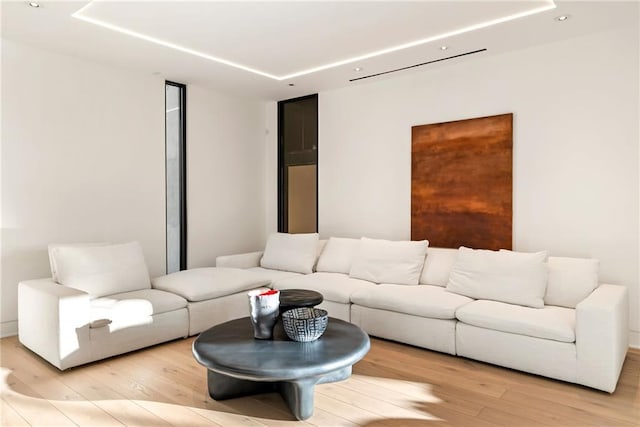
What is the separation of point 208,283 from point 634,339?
144 inches

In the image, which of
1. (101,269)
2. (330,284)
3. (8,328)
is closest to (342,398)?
(330,284)

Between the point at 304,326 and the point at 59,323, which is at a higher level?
the point at 304,326

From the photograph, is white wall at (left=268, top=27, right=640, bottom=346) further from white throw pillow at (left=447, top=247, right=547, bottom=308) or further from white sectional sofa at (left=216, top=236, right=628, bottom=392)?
white throw pillow at (left=447, top=247, right=547, bottom=308)

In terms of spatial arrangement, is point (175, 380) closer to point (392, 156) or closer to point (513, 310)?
point (513, 310)

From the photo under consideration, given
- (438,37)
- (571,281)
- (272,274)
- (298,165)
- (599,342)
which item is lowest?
(599,342)

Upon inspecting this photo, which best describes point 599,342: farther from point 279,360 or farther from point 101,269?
point 101,269

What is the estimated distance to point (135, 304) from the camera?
3.45 meters

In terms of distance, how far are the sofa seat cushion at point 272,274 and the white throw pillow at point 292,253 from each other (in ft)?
0.23

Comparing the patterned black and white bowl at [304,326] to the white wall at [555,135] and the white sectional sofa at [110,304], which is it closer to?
the white sectional sofa at [110,304]

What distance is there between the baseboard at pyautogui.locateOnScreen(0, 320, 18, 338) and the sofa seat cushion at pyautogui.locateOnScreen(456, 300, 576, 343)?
382 centimetres

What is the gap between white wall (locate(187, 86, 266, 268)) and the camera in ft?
17.2

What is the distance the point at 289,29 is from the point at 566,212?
2.85 meters

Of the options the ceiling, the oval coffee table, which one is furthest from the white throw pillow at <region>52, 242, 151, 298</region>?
the ceiling

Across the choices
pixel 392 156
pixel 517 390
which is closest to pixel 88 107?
pixel 392 156
